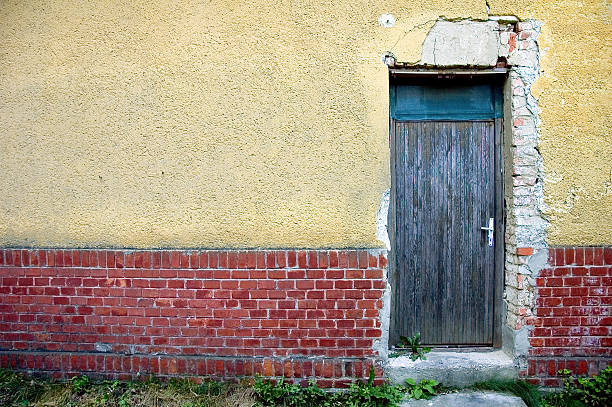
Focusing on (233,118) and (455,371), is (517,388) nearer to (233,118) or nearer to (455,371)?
(455,371)

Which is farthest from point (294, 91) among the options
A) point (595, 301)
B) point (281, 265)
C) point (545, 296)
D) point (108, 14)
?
point (595, 301)

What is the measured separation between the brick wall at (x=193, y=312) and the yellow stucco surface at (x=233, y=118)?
18 cm

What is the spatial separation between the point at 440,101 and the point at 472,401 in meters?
2.38

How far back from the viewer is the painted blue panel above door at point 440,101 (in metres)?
3.62

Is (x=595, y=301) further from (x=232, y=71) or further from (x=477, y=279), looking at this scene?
(x=232, y=71)

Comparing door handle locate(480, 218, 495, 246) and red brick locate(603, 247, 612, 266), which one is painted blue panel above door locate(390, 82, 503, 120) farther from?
red brick locate(603, 247, 612, 266)

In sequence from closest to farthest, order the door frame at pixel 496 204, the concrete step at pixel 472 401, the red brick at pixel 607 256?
the concrete step at pixel 472 401
the red brick at pixel 607 256
the door frame at pixel 496 204

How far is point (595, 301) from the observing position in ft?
11.0

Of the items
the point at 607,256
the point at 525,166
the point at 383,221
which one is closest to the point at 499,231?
the point at 525,166

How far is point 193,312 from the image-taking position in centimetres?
345

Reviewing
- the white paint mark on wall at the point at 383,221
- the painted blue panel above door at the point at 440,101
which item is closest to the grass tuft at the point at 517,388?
the white paint mark on wall at the point at 383,221

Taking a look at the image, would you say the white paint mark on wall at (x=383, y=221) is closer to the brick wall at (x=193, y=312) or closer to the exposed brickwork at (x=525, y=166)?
the brick wall at (x=193, y=312)

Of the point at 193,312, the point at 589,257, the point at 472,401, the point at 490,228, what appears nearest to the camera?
the point at 472,401

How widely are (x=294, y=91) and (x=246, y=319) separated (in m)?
1.84
